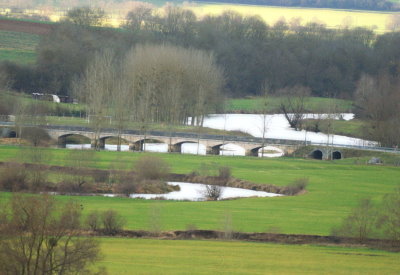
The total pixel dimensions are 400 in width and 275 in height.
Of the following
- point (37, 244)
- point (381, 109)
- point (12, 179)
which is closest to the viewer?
point (37, 244)

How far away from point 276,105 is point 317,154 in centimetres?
4492

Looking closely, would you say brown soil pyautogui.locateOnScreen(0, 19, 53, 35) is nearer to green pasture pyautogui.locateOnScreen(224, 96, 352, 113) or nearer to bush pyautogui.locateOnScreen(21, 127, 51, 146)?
green pasture pyautogui.locateOnScreen(224, 96, 352, 113)

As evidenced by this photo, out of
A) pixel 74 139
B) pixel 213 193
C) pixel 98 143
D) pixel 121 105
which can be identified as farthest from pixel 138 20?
pixel 213 193

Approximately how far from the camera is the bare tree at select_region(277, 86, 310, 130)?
133 m

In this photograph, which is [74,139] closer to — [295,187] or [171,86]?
[171,86]

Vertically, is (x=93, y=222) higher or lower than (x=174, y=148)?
higher

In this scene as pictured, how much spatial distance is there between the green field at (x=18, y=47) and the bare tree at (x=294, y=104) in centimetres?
3929

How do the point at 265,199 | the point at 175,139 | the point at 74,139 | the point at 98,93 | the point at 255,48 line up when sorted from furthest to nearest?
the point at 255,48 < the point at 74,139 < the point at 98,93 < the point at 175,139 < the point at 265,199

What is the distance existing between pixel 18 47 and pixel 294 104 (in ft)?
159

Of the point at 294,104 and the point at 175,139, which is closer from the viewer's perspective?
the point at 175,139

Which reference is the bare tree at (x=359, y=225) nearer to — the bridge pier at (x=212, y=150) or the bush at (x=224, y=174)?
the bush at (x=224, y=174)

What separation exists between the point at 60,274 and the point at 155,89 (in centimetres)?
8363

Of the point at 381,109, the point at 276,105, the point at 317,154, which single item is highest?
the point at 381,109

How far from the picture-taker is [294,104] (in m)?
144
